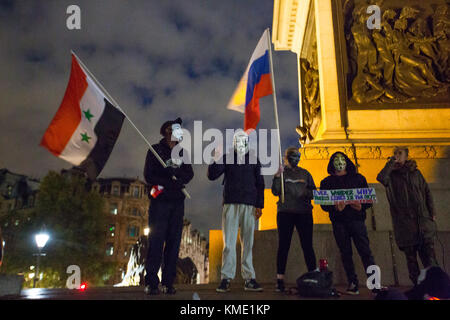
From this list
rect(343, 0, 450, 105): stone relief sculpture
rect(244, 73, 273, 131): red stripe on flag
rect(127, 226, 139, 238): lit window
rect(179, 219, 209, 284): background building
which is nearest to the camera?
rect(244, 73, 273, 131): red stripe on flag

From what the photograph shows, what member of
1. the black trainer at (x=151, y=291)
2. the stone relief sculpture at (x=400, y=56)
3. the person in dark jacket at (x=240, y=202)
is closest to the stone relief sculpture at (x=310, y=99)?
the stone relief sculpture at (x=400, y=56)

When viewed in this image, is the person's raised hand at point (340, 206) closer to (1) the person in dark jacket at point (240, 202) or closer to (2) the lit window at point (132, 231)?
(1) the person in dark jacket at point (240, 202)

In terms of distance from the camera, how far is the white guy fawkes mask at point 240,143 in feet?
18.8

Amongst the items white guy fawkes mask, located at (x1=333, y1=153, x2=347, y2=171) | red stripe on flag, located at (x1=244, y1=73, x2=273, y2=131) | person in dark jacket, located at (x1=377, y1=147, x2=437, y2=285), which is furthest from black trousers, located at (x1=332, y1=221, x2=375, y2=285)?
red stripe on flag, located at (x1=244, y1=73, x2=273, y2=131)

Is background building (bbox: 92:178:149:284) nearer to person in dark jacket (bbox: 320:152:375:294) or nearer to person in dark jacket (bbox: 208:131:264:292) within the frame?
person in dark jacket (bbox: 208:131:264:292)

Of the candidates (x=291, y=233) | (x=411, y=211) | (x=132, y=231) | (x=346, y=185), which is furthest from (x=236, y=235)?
(x=132, y=231)

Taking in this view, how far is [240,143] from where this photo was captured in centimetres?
576

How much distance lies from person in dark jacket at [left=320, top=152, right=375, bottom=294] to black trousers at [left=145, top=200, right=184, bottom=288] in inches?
93.3

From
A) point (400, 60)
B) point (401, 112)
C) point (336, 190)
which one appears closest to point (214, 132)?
point (336, 190)

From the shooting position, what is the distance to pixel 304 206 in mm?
5590

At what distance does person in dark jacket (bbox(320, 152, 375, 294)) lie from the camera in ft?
17.2

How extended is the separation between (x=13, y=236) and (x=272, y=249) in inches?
1216

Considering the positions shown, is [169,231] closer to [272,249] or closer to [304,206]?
[304,206]
